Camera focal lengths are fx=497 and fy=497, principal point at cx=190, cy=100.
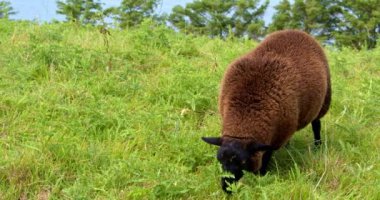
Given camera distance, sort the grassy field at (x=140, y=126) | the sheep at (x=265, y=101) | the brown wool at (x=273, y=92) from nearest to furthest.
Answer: the grassy field at (x=140, y=126), the sheep at (x=265, y=101), the brown wool at (x=273, y=92)

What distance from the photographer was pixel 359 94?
6445 millimetres

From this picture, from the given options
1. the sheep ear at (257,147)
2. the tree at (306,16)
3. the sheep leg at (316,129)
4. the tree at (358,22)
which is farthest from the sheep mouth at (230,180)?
the tree at (306,16)

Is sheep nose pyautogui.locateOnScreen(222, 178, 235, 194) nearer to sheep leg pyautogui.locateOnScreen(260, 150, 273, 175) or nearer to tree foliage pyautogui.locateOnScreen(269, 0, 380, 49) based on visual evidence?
sheep leg pyautogui.locateOnScreen(260, 150, 273, 175)

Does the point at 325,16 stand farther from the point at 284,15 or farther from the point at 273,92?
the point at 273,92

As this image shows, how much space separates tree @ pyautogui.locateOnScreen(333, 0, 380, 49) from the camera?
2941 centimetres

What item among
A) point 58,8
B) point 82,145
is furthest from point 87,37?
point 58,8

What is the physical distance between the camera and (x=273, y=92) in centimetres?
459

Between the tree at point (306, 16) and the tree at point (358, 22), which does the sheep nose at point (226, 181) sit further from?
the tree at point (306, 16)

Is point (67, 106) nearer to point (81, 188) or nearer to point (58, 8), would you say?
point (81, 188)

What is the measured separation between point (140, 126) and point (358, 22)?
89.0 feet

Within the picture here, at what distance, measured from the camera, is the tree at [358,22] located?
96.5 ft

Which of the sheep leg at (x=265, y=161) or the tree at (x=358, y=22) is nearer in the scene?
the sheep leg at (x=265, y=161)

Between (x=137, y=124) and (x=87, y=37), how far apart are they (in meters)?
3.10

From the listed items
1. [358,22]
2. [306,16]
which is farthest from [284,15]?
[358,22]
